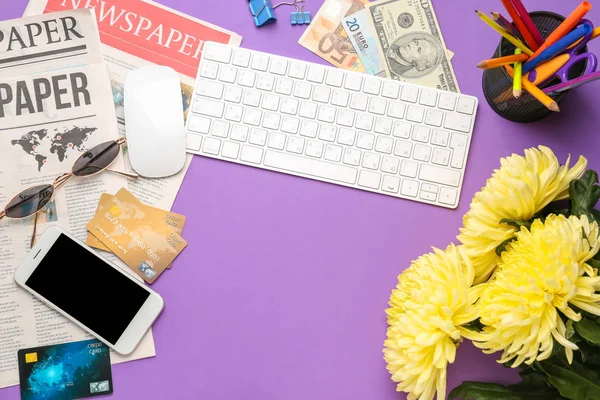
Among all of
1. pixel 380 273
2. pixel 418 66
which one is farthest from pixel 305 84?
pixel 380 273

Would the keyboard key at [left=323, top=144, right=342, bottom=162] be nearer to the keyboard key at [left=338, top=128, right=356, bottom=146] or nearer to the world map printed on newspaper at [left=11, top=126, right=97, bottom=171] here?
the keyboard key at [left=338, top=128, right=356, bottom=146]

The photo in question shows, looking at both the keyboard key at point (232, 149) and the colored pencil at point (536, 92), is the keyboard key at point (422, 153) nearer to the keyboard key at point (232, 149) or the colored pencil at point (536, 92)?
the colored pencil at point (536, 92)

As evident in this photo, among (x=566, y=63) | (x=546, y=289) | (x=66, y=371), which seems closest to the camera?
(x=546, y=289)

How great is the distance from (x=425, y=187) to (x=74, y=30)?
22.3 inches

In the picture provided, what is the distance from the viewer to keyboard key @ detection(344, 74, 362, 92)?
2.65 feet

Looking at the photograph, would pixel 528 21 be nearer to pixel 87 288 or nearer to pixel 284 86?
pixel 284 86

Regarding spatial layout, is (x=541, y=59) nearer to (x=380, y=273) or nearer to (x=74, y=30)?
(x=380, y=273)

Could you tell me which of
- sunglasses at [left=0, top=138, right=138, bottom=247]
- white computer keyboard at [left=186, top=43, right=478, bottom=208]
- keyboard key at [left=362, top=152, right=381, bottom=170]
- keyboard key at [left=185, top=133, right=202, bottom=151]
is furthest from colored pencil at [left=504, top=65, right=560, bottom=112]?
sunglasses at [left=0, top=138, right=138, bottom=247]

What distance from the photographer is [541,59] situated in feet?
2.16

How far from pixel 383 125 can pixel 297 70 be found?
0.50ft

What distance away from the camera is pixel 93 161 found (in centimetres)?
79

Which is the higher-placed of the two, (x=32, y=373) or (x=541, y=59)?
(x=541, y=59)

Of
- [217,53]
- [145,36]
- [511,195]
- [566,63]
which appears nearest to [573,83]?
[566,63]

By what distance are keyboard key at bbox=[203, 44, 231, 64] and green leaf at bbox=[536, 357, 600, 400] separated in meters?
0.58
